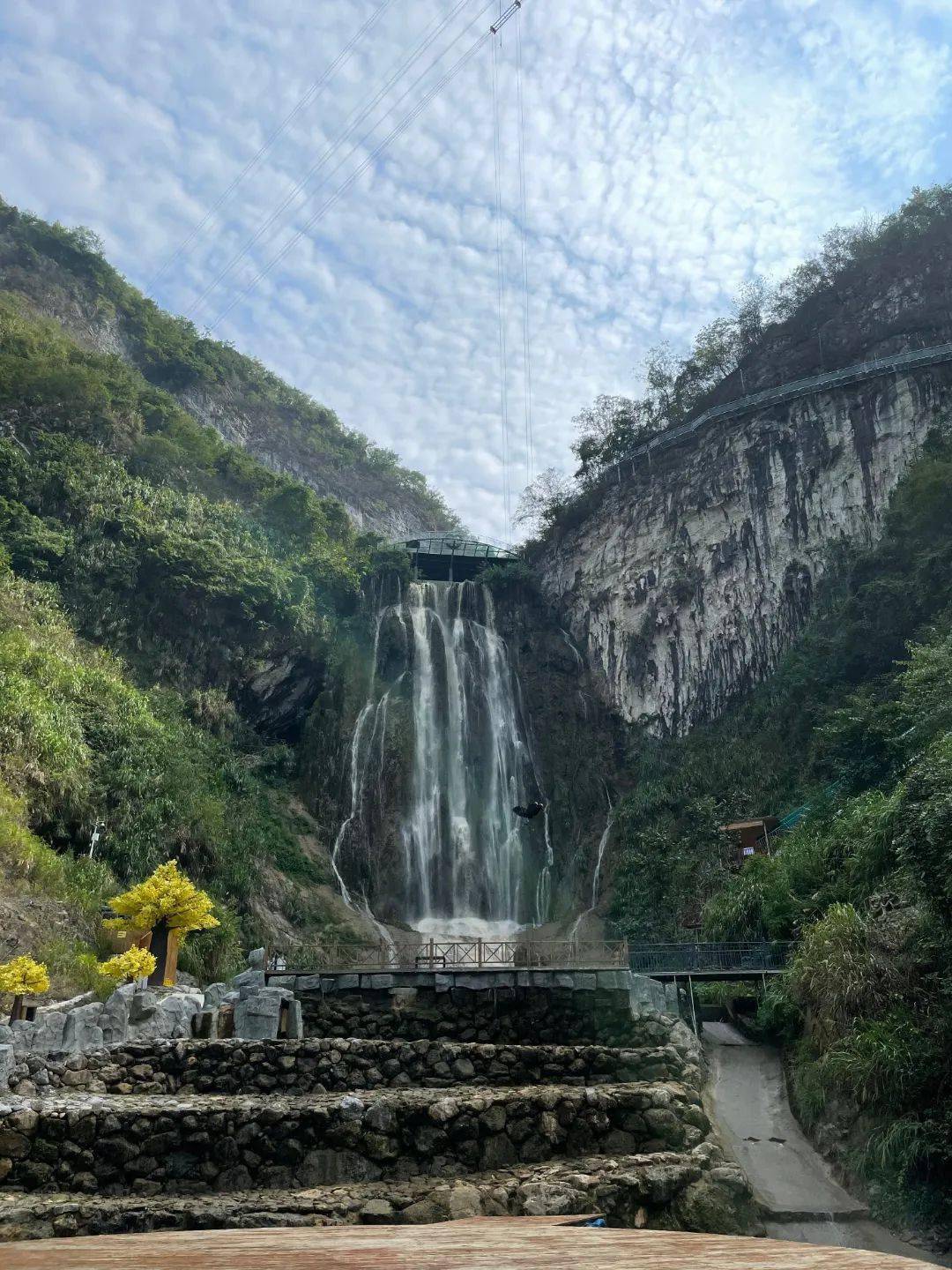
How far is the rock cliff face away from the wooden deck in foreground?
31554mm

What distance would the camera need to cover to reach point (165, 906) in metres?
15.5

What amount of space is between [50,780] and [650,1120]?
1601 centimetres

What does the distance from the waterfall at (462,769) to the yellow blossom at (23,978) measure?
16420mm

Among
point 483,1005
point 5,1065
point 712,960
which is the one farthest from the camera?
point 712,960

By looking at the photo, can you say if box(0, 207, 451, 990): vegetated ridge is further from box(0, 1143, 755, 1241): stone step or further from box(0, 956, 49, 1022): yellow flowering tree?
box(0, 1143, 755, 1241): stone step

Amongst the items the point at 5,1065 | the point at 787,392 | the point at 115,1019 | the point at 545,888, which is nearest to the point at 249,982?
the point at 115,1019

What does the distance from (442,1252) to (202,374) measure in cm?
5506

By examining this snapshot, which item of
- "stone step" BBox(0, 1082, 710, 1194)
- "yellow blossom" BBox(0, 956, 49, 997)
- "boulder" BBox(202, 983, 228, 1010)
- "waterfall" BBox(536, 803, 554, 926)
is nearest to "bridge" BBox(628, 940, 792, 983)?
"stone step" BBox(0, 1082, 710, 1194)

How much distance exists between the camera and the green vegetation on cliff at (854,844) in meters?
10.2

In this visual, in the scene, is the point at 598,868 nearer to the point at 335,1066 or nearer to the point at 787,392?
the point at 787,392

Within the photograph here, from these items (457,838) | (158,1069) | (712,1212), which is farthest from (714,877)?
(158,1069)

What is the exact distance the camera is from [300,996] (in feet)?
45.7

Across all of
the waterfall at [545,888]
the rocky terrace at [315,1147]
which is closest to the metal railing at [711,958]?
the rocky terrace at [315,1147]

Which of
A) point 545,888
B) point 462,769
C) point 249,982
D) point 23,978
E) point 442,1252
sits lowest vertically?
point 249,982
